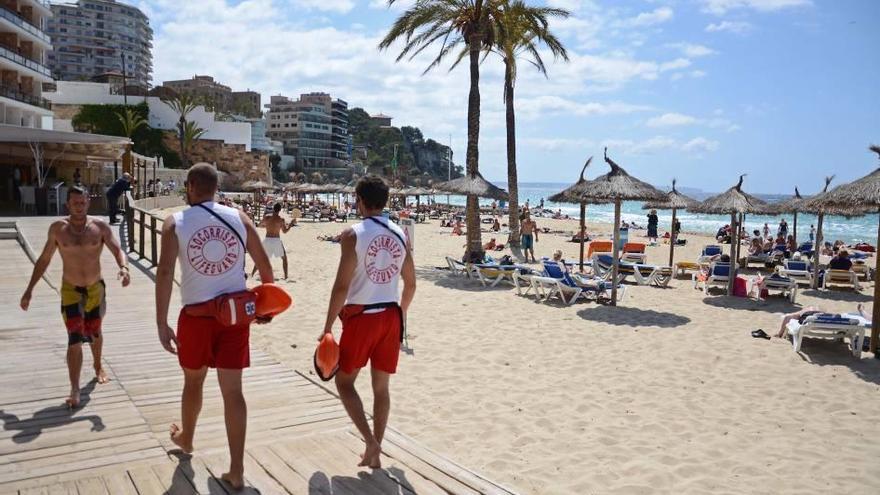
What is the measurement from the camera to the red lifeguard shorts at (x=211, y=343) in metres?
2.76

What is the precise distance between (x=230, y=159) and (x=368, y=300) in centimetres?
6504

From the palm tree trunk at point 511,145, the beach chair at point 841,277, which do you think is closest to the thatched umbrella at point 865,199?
the beach chair at point 841,277

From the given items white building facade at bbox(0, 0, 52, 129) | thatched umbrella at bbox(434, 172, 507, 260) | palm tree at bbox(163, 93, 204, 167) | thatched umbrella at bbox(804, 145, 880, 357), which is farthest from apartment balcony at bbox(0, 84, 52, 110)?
thatched umbrella at bbox(804, 145, 880, 357)

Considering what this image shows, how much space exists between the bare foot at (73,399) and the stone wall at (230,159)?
199ft

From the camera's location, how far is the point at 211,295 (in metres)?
2.75

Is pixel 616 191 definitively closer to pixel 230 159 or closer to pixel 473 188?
pixel 473 188

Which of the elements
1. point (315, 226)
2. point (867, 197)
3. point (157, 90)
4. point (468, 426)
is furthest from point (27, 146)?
point (157, 90)

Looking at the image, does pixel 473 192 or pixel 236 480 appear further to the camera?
pixel 473 192

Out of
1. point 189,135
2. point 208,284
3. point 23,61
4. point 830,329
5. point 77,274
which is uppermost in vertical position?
point 23,61

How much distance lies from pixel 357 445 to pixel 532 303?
23.7 ft

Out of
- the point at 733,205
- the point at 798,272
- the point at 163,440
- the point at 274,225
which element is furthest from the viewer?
the point at 798,272

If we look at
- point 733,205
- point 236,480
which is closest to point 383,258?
point 236,480

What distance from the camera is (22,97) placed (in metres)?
34.0

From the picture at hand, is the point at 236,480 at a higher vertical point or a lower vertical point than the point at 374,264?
lower
